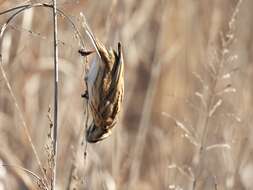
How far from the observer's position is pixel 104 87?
117cm

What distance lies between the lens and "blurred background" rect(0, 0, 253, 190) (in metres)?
2.02

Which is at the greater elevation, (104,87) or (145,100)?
(104,87)

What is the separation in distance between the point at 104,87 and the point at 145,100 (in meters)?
1.45

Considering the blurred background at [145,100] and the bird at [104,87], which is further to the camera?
the blurred background at [145,100]

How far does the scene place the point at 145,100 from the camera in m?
2.61

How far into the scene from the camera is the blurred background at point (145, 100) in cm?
202

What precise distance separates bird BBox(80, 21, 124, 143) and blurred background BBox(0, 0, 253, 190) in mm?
298

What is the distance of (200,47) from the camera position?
10.4ft

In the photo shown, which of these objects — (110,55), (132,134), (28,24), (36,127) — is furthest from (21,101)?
(110,55)

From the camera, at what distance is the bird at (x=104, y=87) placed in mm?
1169

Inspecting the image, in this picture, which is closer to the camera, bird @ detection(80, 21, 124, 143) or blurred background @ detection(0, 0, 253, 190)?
bird @ detection(80, 21, 124, 143)

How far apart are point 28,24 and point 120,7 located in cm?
36

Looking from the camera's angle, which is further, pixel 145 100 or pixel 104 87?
pixel 145 100

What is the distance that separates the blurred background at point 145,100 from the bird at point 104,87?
0.98 ft
